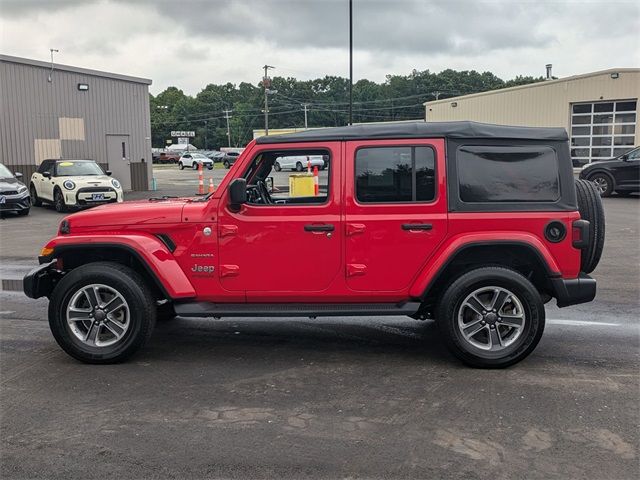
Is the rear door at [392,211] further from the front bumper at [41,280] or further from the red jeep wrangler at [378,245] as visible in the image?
the front bumper at [41,280]

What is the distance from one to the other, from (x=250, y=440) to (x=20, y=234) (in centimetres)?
1149

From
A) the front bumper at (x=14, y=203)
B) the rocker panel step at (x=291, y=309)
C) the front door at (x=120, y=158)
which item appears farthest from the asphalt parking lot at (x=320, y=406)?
the front door at (x=120, y=158)

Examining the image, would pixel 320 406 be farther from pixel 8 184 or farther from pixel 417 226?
pixel 8 184

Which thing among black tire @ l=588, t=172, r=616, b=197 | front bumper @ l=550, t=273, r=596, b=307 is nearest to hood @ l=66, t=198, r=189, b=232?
front bumper @ l=550, t=273, r=596, b=307

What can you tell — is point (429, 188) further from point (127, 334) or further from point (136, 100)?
point (136, 100)

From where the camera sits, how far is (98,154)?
77.9 feet

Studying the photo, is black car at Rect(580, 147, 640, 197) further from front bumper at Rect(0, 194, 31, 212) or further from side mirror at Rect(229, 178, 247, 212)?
side mirror at Rect(229, 178, 247, 212)

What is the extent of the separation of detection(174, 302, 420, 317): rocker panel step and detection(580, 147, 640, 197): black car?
1648 centimetres

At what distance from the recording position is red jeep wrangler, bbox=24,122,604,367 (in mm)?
4781

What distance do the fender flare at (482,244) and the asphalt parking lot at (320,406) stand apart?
2.49 ft

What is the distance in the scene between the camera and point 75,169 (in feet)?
59.7

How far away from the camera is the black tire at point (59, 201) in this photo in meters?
17.4

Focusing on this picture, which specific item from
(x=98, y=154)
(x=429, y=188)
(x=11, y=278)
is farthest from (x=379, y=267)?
(x=98, y=154)

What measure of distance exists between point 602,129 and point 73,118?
2265 centimetres
